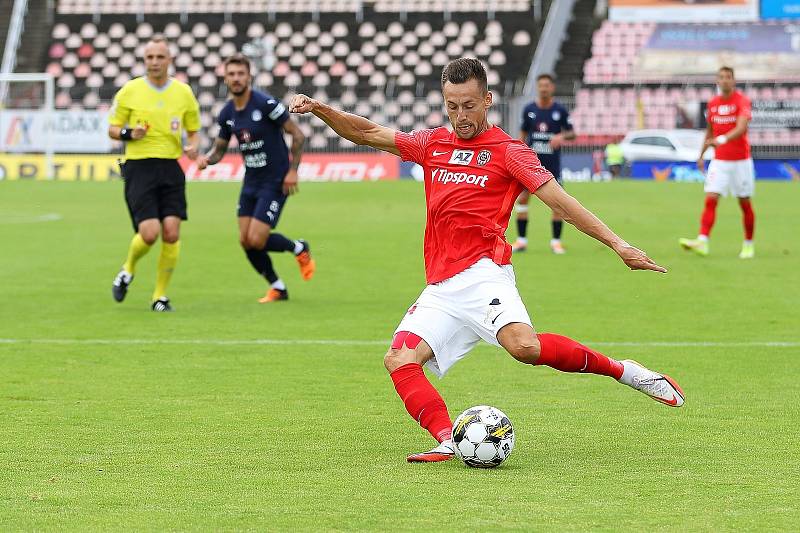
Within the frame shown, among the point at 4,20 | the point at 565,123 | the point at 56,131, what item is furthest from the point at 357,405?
the point at 4,20

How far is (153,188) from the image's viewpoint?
1258 cm

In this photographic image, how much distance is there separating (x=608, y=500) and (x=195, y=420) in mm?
2652

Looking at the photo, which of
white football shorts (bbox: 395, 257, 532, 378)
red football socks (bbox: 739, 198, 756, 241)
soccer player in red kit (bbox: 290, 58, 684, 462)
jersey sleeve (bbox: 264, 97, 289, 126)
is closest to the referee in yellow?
jersey sleeve (bbox: 264, 97, 289, 126)

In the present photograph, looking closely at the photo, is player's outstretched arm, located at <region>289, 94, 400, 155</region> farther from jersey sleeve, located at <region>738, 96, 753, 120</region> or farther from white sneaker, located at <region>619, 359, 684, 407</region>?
jersey sleeve, located at <region>738, 96, 753, 120</region>

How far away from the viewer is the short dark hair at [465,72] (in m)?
6.34

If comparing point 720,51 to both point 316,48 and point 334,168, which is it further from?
point 334,168

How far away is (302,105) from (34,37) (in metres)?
45.3

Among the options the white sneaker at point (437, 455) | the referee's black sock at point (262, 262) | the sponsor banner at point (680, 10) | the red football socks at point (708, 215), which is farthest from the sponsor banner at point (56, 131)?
the white sneaker at point (437, 455)

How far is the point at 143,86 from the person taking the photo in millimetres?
12695

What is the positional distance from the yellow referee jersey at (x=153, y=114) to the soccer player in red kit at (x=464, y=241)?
610 centimetres

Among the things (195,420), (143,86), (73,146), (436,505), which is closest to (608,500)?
(436,505)

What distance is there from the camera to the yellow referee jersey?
12.6 meters

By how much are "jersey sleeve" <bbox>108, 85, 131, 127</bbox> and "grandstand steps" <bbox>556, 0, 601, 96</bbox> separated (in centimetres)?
3381

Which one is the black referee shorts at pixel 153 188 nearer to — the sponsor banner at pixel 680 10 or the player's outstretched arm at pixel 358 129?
the player's outstretched arm at pixel 358 129
